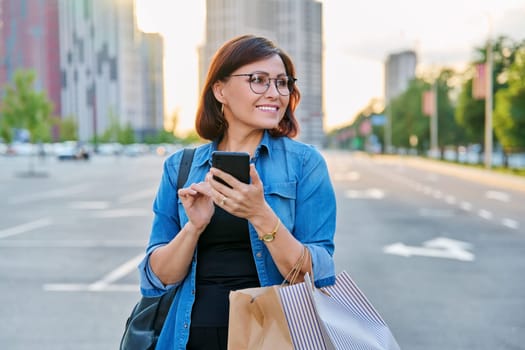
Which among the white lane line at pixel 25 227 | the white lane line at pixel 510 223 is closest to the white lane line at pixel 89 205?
the white lane line at pixel 25 227

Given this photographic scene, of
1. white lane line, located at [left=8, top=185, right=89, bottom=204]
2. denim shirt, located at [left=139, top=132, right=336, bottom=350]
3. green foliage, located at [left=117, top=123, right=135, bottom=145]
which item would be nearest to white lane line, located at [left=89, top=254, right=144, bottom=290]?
denim shirt, located at [left=139, top=132, right=336, bottom=350]

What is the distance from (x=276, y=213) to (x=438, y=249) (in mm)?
8772

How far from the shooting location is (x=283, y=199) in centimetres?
212

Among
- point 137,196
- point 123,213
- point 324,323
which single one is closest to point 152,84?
point 137,196

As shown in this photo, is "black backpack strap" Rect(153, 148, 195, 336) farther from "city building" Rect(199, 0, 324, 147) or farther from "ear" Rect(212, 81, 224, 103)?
"city building" Rect(199, 0, 324, 147)

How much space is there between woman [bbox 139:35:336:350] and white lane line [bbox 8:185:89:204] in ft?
59.3

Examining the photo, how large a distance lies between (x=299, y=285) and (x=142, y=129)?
164 m

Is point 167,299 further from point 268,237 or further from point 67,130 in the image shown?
point 67,130

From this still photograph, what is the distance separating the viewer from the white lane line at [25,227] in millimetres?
12469

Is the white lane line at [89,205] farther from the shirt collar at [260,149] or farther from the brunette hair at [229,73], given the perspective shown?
the shirt collar at [260,149]

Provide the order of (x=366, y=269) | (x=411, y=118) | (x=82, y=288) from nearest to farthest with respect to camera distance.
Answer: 1. (x=82, y=288)
2. (x=366, y=269)
3. (x=411, y=118)

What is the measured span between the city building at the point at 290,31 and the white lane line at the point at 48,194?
294 feet

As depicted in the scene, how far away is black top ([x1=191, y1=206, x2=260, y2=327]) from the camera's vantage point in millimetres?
2143

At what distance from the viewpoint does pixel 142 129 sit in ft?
534
